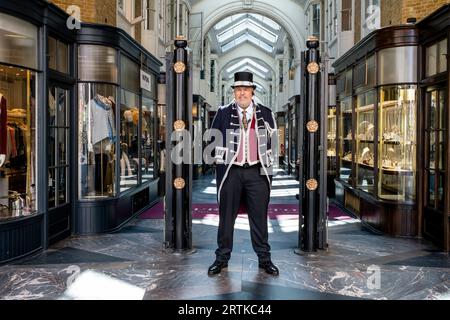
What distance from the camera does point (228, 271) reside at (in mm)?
4652

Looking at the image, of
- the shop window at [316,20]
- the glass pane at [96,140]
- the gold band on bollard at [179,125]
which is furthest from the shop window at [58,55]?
the shop window at [316,20]

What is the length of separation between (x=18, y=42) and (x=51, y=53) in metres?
0.72

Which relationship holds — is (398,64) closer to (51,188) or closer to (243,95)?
(243,95)

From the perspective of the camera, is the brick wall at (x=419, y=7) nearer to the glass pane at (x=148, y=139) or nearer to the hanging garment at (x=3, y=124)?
the glass pane at (x=148, y=139)

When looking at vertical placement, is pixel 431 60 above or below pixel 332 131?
above

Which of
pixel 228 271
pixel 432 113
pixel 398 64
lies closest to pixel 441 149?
pixel 432 113

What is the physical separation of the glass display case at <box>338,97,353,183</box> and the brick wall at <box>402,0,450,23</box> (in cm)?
230

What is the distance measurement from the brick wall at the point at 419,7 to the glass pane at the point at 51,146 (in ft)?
15.5

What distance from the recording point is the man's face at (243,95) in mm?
4609

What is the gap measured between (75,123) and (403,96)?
4291 mm

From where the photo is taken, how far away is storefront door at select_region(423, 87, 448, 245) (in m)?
5.81

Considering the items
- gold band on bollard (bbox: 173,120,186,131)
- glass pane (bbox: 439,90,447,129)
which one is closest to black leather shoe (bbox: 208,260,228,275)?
gold band on bollard (bbox: 173,120,186,131)
